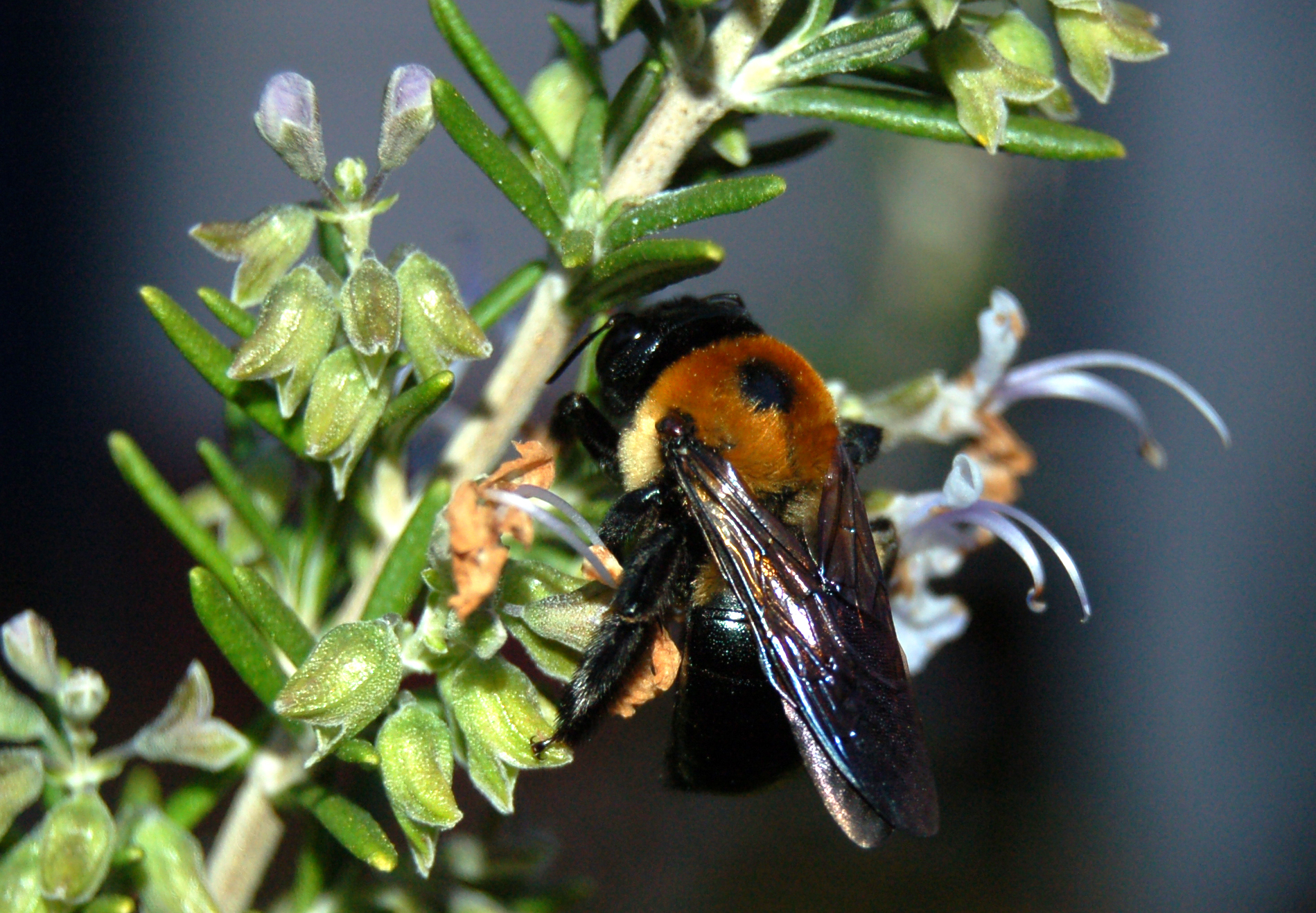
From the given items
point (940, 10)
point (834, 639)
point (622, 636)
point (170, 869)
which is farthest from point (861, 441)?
point (170, 869)

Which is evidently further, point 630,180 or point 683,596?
point 683,596

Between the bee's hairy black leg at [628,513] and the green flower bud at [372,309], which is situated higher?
the green flower bud at [372,309]

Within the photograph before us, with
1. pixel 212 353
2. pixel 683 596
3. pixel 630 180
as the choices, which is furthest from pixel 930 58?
pixel 212 353

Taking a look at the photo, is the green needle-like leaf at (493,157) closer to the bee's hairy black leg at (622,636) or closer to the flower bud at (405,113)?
the flower bud at (405,113)

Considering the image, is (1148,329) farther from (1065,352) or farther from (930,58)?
Answer: (930,58)

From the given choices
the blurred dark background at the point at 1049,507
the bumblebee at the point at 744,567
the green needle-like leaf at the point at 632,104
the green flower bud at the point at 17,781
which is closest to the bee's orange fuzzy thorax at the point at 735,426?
the bumblebee at the point at 744,567

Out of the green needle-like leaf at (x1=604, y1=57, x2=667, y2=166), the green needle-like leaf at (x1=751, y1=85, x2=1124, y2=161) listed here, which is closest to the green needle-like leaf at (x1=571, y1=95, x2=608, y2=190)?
the green needle-like leaf at (x1=604, y1=57, x2=667, y2=166)
